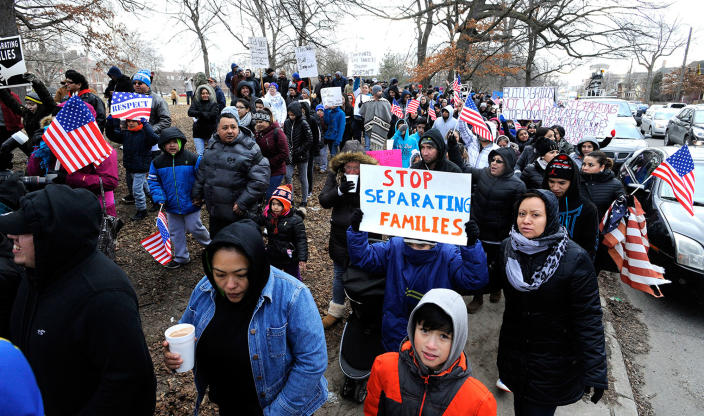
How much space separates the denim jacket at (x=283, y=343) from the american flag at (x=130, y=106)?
16.6 feet

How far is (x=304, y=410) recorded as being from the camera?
2.14 m

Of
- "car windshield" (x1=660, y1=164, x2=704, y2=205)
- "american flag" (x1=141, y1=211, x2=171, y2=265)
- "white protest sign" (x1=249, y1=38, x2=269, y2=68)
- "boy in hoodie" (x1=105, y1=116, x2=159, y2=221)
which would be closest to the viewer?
"american flag" (x1=141, y1=211, x2=171, y2=265)

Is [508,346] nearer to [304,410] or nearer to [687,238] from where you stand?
[304,410]

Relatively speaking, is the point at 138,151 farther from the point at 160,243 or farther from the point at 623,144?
the point at 623,144

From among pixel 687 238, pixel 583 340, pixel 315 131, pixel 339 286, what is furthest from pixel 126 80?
pixel 687 238

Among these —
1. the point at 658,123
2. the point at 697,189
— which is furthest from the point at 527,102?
the point at 658,123

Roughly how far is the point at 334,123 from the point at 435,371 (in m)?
9.61

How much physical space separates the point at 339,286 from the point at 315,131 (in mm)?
5059

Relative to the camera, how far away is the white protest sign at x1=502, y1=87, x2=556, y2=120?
910 cm

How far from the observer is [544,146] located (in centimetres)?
667

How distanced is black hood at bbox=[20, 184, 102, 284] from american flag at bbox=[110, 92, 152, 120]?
16.3 ft

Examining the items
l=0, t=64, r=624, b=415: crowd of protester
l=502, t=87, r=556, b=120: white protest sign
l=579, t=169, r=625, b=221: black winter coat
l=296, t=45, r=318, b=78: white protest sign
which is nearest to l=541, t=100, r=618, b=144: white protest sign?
l=502, t=87, r=556, b=120: white protest sign

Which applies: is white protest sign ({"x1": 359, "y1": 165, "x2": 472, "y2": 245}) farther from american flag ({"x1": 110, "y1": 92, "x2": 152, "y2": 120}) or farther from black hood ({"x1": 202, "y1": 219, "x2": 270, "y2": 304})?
american flag ({"x1": 110, "y1": 92, "x2": 152, "y2": 120})

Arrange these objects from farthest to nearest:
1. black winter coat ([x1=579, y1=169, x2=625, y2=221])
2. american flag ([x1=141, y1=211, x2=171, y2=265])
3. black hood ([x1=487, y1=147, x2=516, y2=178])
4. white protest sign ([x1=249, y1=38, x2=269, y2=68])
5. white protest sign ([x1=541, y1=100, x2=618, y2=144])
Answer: white protest sign ([x1=249, y1=38, x2=269, y2=68]), white protest sign ([x1=541, y1=100, x2=618, y2=144]), american flag ([x1=141, y1=211, x2=171, y2=265]), black winter coat ([x1=579, y1=169, x2=625, y2=221]), black hood ([x1=487, y1=147, x2=516, y2=178])
